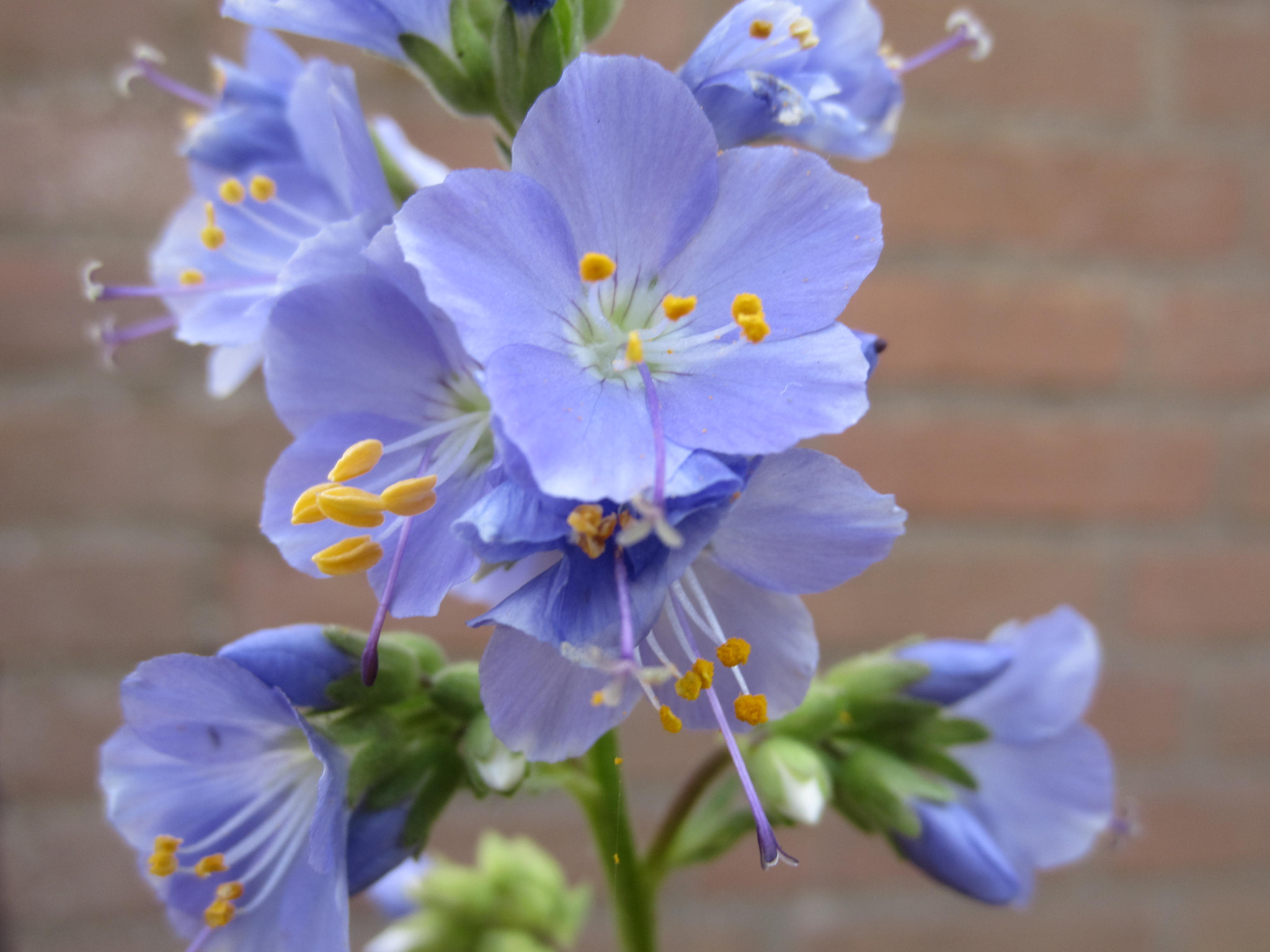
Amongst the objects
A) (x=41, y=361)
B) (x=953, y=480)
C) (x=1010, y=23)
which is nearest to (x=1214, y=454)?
(x=953, y=480)

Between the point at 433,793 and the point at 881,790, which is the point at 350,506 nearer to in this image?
the point at 433,793

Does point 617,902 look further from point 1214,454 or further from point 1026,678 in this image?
point 1214,454

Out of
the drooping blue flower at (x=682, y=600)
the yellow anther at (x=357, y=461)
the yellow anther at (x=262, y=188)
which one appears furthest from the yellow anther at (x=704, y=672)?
the yellow anther at (x=262, y=188)

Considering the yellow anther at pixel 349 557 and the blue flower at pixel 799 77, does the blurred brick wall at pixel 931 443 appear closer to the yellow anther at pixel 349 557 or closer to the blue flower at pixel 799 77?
the blue flower at pixel 799 77

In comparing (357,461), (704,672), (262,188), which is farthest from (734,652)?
(262,188)

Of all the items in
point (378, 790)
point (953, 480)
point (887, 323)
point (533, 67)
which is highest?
point (533, 67)

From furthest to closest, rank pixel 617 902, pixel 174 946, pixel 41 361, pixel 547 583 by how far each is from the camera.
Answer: pixel 174 946 → pixel 41 361 → pixel 617 902 → pixel 547 583

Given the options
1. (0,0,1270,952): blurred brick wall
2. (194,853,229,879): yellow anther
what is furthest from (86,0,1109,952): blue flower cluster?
(0,0,1270,952): blurred brick wall
